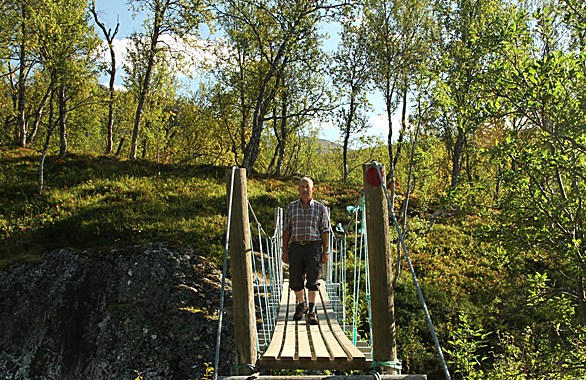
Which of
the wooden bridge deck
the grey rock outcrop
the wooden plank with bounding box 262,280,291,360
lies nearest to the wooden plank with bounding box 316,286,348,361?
the wooden bridge deck

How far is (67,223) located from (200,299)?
4405 millimetres

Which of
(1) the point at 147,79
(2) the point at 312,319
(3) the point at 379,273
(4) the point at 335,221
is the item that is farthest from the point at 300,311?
(1) the point at 147,79

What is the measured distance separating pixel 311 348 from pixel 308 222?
1.47 metres

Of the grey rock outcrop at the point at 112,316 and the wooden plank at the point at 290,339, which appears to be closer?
the wooden plank at the point at 290,339

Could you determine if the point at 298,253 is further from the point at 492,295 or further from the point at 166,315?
the point at 492,295

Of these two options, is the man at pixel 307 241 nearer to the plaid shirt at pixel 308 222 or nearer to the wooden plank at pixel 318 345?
the plaid shirt at pixel 308 222

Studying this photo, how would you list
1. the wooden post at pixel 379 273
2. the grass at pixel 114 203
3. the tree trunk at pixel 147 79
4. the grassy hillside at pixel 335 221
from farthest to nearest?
→ the tree trunk at pixel 147 79 < the grass at pixel 114 203 < the grassy hillside at pixel 335 221 < the wooden post at pixel 379 273

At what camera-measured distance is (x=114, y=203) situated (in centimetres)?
1150

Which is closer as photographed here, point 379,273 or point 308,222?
point 379,273

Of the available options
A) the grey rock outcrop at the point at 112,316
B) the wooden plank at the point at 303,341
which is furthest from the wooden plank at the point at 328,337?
the grey rock outcrop at the point at 112,316

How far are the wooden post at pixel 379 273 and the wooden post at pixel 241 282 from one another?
80 cm

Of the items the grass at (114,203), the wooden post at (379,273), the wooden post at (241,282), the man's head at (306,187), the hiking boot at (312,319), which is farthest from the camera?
the grass at (114,203)

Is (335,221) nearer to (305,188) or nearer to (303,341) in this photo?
(305,188)

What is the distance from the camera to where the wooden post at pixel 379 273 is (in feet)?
9.18
